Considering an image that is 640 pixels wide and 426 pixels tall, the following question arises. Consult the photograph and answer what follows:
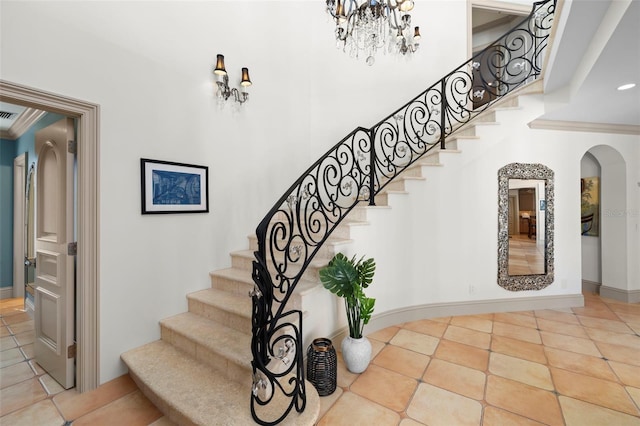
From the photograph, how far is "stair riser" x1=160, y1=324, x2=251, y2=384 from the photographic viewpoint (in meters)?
1.94

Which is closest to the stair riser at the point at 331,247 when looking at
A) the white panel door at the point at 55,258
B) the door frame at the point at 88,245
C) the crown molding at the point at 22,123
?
the door frame at the point at 88,245

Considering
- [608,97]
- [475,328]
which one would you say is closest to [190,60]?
[475,328]

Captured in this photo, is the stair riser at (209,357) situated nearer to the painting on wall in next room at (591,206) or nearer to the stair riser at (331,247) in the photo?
the stair riser at (331,247)

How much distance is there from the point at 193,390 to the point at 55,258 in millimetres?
1701

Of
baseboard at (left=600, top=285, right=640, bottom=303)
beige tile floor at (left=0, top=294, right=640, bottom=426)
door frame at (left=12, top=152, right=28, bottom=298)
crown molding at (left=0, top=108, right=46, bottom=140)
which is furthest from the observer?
door frame at (left=12, top=152, right=28, bottom=298)

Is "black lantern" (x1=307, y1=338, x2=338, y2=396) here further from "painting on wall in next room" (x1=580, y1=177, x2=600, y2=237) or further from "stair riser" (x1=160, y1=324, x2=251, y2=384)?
"painting on wall in next room" (x1=580, y1=177, x2=600, y2=237)

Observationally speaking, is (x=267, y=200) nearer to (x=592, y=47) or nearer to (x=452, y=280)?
(x=452, y=280)

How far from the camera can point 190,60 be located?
2.85 metres

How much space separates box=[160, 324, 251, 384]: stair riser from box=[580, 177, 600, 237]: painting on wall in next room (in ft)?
18.1

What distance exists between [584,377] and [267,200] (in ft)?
11.8

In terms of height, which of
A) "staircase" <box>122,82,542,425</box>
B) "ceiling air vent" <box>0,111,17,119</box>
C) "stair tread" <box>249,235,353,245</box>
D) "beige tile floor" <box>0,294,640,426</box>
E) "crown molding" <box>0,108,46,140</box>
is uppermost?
"ceiling air vent" <box>0,111,17,119</box>

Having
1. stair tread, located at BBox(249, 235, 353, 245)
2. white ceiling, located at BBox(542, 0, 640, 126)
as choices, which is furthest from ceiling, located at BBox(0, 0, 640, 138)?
stair tread, located at BBox(249, 235, 353, 245)

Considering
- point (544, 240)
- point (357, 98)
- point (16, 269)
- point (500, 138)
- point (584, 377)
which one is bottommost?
point (584, 377)

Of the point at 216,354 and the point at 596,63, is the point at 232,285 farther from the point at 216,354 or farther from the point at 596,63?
the point at 596,63
